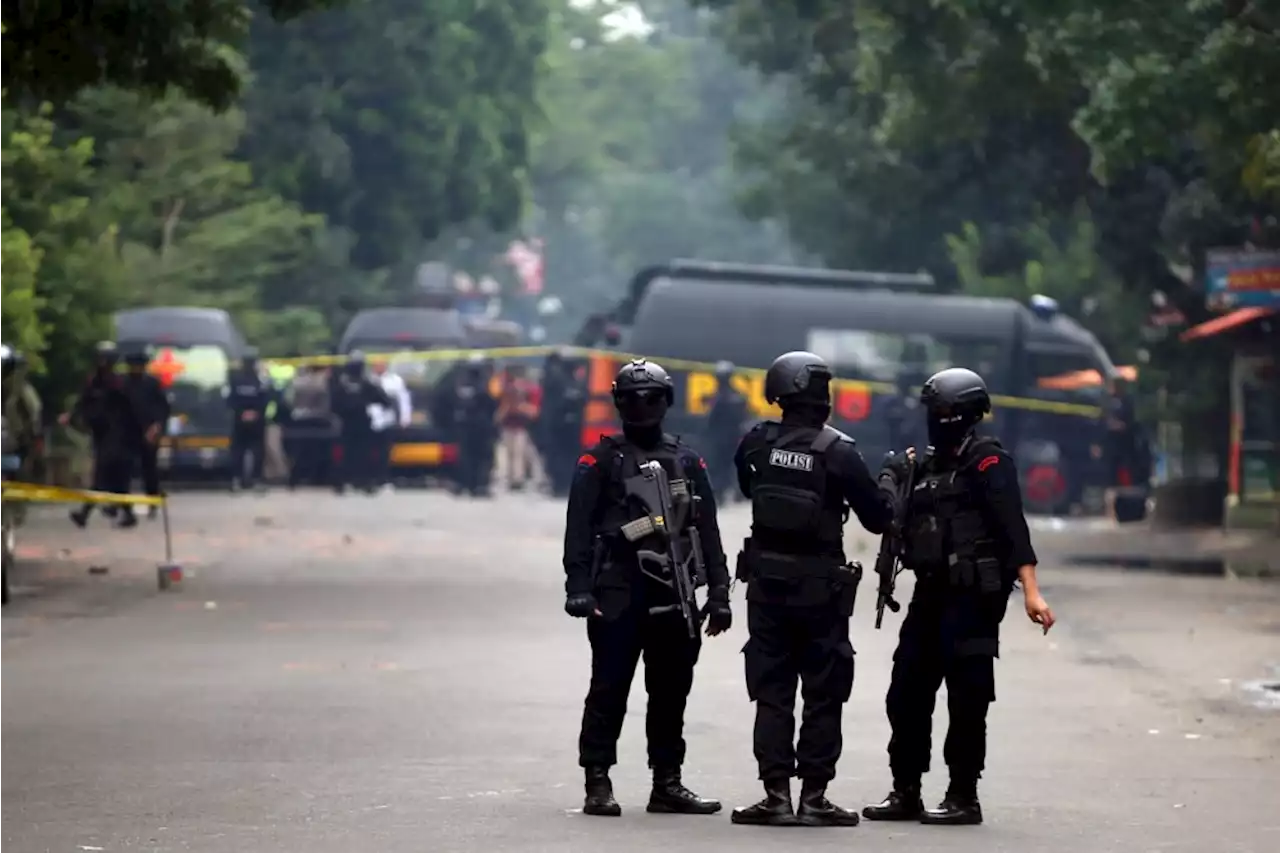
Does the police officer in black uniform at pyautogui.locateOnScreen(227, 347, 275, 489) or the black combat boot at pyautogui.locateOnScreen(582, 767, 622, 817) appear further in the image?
the police officer in black uniform at pyautogui.locateOnScreen(227, 347, 275, 489)

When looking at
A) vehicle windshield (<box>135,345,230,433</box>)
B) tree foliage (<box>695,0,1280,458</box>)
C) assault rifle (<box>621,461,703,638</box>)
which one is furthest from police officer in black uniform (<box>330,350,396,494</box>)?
assault rifle (<box>621,461,703,638</box>)

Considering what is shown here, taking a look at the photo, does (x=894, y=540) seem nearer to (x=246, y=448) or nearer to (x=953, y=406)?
(x=953, y=406)

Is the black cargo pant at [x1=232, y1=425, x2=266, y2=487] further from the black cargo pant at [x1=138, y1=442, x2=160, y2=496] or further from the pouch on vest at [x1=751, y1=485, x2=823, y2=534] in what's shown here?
the pouch on vest at [x1=751, y1=485, x2=823, y2=534]

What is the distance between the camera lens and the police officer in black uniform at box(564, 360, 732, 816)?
34.4 feet

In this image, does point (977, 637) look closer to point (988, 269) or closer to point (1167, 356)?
point (1167, 356)

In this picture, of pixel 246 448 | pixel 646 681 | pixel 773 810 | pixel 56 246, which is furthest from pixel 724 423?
pixel 773 810

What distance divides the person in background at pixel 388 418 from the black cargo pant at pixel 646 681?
29.9m

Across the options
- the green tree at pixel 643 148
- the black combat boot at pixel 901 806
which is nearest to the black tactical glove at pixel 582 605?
the black combat boot at pixel 901 806

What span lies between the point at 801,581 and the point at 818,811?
74 cm

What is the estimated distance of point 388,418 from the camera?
4156 centimetres

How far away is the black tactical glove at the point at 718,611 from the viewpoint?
10.4m

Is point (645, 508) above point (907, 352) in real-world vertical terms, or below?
below

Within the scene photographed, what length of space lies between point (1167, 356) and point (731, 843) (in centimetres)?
2686

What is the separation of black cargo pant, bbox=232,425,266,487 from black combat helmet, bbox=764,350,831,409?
30847 mm
